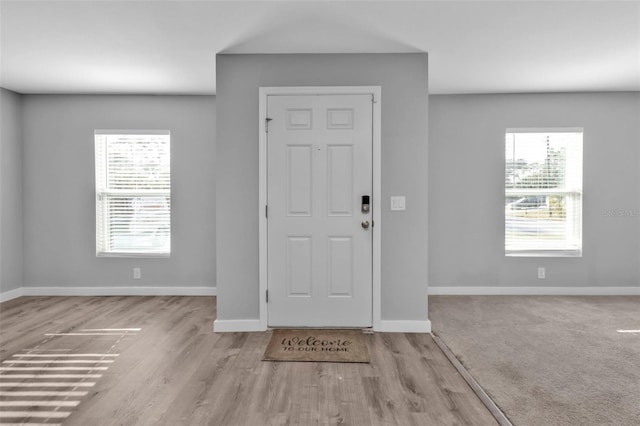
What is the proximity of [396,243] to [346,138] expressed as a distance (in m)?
1.08

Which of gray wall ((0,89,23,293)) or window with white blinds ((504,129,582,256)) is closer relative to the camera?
gray wall ((0,89,23,293))

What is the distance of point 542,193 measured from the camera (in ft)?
16.4

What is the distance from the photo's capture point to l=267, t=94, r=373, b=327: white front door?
3.57m

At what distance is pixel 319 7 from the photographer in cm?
276

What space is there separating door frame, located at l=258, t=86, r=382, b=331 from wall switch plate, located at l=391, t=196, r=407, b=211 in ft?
0.41

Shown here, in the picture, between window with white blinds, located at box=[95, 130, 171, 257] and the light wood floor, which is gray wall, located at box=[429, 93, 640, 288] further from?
window with white blinds, located at box=[95, 130, 171, 257]

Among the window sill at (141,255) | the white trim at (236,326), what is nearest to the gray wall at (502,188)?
the white trim at (236,326)

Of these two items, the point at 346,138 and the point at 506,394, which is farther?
the point at 346,138

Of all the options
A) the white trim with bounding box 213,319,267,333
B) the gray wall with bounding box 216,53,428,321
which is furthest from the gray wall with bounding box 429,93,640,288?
the white trim with bounding box 213,319,267,333

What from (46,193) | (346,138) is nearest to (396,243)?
(346,138)

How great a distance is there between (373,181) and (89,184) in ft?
12.2

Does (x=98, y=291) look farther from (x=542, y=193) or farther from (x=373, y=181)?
(x=542, y=193)

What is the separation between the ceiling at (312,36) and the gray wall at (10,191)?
462 mm

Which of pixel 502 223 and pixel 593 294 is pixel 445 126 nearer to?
pixel 502 223
